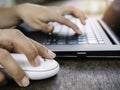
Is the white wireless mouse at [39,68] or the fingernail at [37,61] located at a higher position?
the fingernail at [37,61]

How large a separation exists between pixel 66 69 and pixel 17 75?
0.37 ft

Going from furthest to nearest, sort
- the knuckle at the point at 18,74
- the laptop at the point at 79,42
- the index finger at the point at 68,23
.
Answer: the index finger at the point at 68,23 < the laptop at the point at 79,42 < the knuckle at the point at 18,74

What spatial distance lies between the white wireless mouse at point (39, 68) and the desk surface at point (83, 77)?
0.01m

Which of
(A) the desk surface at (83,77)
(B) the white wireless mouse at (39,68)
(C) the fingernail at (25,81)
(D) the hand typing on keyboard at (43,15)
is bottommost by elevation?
(D) the hand typing on keyboard at (43,15)

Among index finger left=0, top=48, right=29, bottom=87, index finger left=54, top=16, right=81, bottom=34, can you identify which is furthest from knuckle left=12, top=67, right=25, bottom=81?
index finger left=54, top=16, right=81, bottom=34

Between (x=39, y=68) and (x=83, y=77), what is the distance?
3.2 inches

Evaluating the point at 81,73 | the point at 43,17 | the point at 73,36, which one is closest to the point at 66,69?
the point at 81,73

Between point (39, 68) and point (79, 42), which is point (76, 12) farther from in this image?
point (39, 68)

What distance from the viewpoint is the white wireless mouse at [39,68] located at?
1.40 feet

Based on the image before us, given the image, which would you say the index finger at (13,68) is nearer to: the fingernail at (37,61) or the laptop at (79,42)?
the fingernail at (37,61)

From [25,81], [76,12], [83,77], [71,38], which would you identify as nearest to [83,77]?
[83,77]

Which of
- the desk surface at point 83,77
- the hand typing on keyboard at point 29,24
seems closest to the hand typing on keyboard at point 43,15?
the hand typing on keyboard at point 29,24

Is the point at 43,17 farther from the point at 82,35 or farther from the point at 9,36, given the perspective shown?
the point at 9,36

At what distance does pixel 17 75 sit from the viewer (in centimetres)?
41
